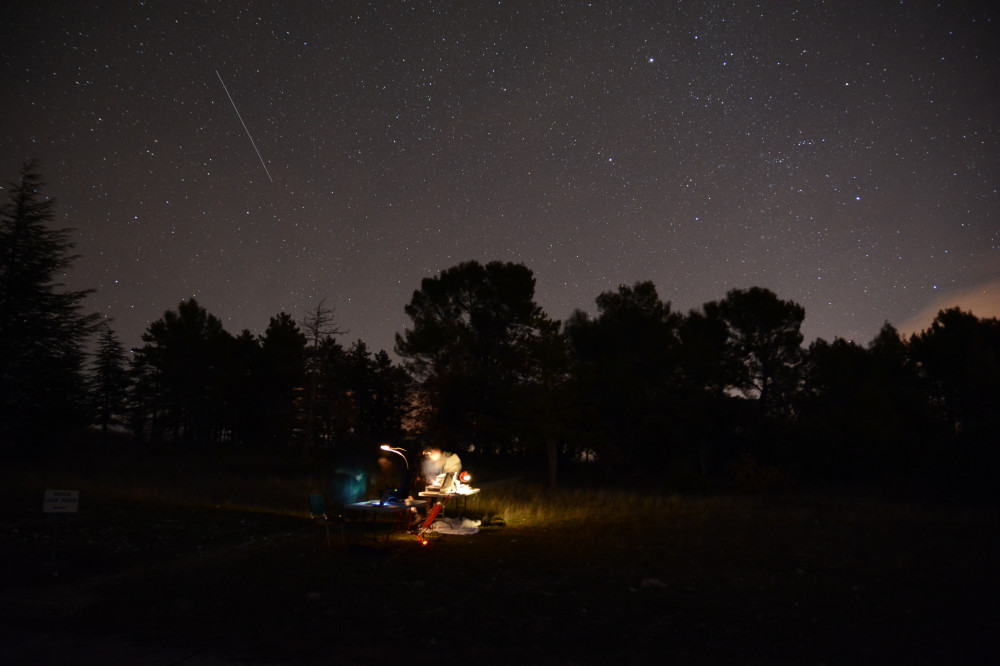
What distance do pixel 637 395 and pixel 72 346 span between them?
26.1 meters

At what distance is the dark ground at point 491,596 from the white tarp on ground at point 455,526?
1.57 ft

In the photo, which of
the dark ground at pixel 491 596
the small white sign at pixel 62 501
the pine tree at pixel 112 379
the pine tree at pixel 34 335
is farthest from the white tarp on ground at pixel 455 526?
the pine tree at pixel 112 379

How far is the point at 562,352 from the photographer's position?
2828 cm

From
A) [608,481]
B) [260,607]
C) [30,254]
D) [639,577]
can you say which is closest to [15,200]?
[30,254]

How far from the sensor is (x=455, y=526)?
1295 cm

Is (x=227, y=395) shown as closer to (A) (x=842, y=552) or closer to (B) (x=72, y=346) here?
(B) (x=72, y=346)

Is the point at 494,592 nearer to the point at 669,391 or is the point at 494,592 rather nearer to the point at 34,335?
the point at 34,335

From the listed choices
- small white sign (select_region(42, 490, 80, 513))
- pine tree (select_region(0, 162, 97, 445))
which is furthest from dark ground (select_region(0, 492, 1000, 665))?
pine tree (select_region(0, 162, 97, 445))

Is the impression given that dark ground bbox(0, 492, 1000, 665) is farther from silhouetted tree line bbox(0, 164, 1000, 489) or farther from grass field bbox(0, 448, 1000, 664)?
silhouetted tree line bbox(0, 164, 1000, 489)

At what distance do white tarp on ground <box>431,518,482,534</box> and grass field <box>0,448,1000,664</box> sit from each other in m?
0.27

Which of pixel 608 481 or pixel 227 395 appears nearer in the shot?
pixel 608 481

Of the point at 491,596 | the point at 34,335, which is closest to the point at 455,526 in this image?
the point at 491,596

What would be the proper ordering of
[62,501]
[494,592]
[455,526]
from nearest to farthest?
[494,592]
[62,501]
[455,526]

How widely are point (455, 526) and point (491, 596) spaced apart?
5.57 meters
